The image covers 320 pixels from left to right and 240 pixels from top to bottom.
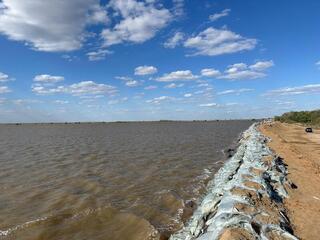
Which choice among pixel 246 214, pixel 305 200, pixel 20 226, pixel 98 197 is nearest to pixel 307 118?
Answer: pixel 305 200

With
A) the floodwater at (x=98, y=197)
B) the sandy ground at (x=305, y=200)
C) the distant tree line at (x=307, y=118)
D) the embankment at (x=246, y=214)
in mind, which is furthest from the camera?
the distant tree line at (x=307, y=118)

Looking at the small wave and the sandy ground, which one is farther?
the small wave

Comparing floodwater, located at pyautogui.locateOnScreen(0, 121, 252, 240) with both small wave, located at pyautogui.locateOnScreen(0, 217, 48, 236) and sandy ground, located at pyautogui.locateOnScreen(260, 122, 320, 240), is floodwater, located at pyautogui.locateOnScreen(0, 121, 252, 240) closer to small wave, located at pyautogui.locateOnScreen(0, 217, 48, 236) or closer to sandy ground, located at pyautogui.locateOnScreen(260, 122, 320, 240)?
small wave, located at pyautogui.locateOnScreen(0, 217, 48, 236)

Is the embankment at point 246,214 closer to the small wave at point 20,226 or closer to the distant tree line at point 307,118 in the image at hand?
the small wave at point 20,226

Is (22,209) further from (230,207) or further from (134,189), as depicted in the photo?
(230,207)

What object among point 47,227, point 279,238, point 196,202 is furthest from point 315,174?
point 47,227

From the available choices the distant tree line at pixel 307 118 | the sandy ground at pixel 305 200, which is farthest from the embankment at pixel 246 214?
the distant tree line at pixel 307 118

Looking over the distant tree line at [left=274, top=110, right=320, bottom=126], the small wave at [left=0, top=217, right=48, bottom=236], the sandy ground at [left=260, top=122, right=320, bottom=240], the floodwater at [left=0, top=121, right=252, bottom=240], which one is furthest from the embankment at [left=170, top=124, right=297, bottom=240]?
the distant tree line at [left=274, top=110, right=320, bottom=126]

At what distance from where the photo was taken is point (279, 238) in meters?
7.50

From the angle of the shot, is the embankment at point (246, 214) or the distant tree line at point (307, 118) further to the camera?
the distant tree line at point (307, 118)

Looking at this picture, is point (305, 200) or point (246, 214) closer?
point (246, 214)

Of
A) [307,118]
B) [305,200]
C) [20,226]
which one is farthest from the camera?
[307,118]

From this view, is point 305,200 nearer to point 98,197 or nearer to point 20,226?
point 98,197

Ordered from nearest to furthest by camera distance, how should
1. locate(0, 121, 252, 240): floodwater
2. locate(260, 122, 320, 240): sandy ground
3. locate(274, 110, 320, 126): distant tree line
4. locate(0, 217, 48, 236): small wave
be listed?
locate(260, 122, 320, 240): sandy ground → locate(0, 217, 48, 236): small wave → locate(0, 121, 252, 240): floodwater → locate(274, 110, 320, 126): distant tree line
